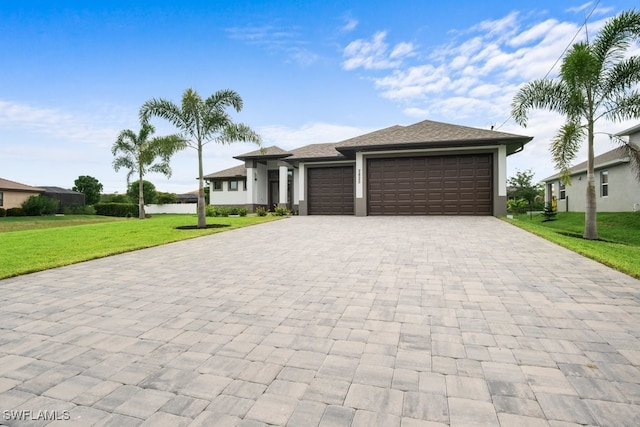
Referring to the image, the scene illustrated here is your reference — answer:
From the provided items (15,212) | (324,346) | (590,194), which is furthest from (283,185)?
(15,212)

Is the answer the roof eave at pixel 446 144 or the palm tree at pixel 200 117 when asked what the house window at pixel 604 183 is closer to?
the roof eave at pixel 446 144

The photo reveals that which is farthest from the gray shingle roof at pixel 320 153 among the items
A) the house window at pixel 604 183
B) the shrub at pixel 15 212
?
the shrub at pixel 15 212

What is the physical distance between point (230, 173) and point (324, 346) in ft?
83.5

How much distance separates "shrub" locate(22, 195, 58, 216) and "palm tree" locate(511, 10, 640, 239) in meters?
35.8

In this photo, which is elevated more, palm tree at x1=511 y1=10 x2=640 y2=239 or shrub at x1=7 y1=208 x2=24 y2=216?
palm tree at x1=511 y1=10 x2=640 y2=239

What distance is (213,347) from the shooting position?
9.02 feet

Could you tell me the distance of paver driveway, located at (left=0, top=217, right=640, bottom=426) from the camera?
191 centimetres

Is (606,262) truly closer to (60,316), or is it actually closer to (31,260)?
(60,316)

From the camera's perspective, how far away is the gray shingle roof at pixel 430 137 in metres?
14.5

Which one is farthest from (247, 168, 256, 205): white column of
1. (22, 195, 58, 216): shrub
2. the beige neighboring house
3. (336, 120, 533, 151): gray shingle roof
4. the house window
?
the house window

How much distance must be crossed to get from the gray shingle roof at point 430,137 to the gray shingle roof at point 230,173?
12043 millimetres

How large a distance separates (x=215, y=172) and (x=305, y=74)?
13.8 metres

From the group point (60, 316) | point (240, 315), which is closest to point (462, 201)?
point (240, 315)

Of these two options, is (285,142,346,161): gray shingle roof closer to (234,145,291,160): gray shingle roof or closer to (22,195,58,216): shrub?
(234,145,291,160): gray shingle roof
